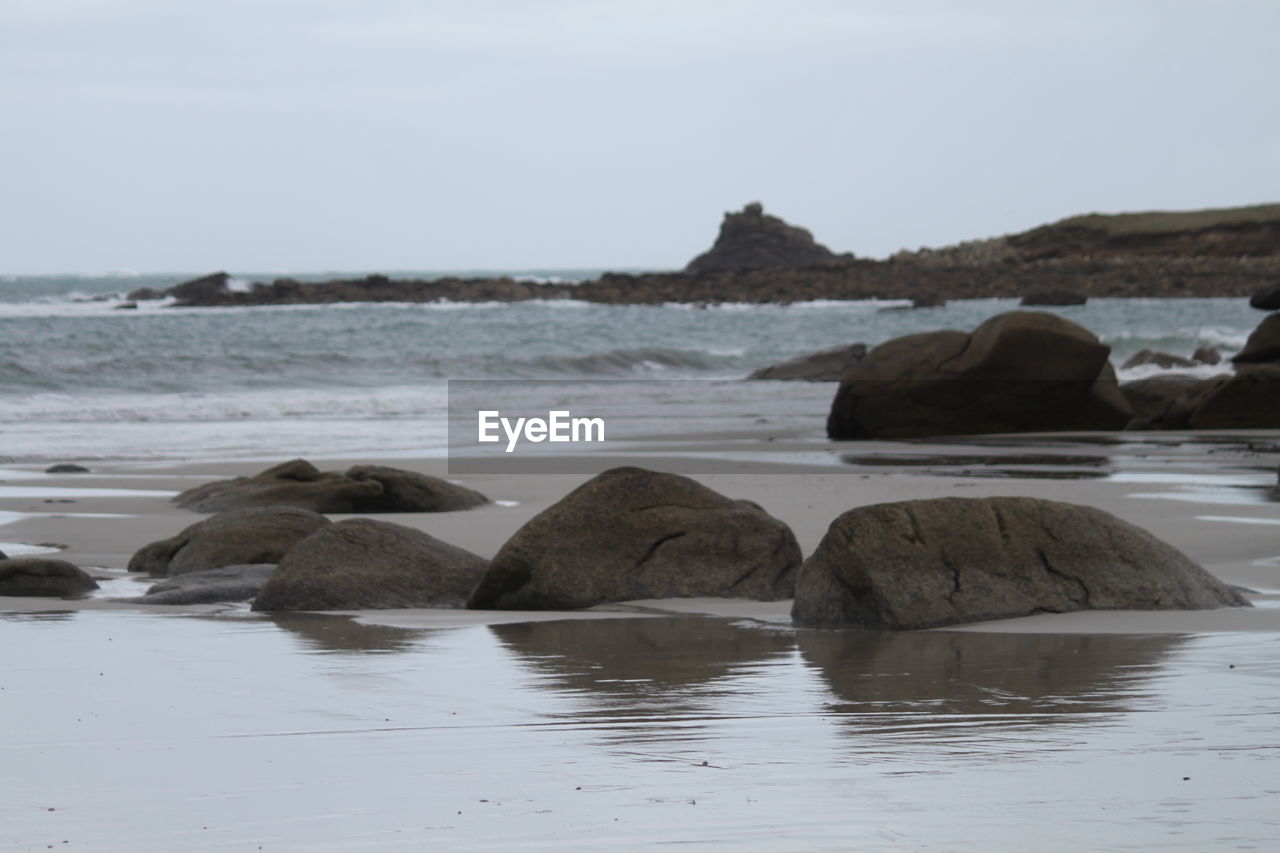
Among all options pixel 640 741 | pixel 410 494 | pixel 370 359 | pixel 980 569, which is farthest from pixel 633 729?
pixel 370 359

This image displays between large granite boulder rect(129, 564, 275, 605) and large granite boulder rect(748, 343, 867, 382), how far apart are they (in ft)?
75.5

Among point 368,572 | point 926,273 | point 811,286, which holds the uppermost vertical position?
point 926,273

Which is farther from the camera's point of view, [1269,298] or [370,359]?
[370,359]

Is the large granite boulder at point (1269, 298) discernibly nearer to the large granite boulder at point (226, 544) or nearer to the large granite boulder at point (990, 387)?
the large granite boulder at point (990, 387)

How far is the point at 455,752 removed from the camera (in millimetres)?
4539

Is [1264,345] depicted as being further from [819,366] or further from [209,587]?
[209,587]

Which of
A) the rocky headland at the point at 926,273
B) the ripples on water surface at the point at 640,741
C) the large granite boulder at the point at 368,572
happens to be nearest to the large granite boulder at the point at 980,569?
the ripples on water surface at the point at 640,741

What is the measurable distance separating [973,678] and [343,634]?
2.85 metres

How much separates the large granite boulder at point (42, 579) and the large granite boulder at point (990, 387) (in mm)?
11355

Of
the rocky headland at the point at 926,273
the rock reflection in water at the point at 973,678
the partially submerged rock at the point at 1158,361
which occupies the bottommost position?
the rock reflection in water at the point at 973,678

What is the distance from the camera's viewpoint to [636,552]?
7.84 meters

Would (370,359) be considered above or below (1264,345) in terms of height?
below

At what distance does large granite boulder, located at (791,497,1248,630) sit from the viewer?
22.2ft

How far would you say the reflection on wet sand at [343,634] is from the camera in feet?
21.3
